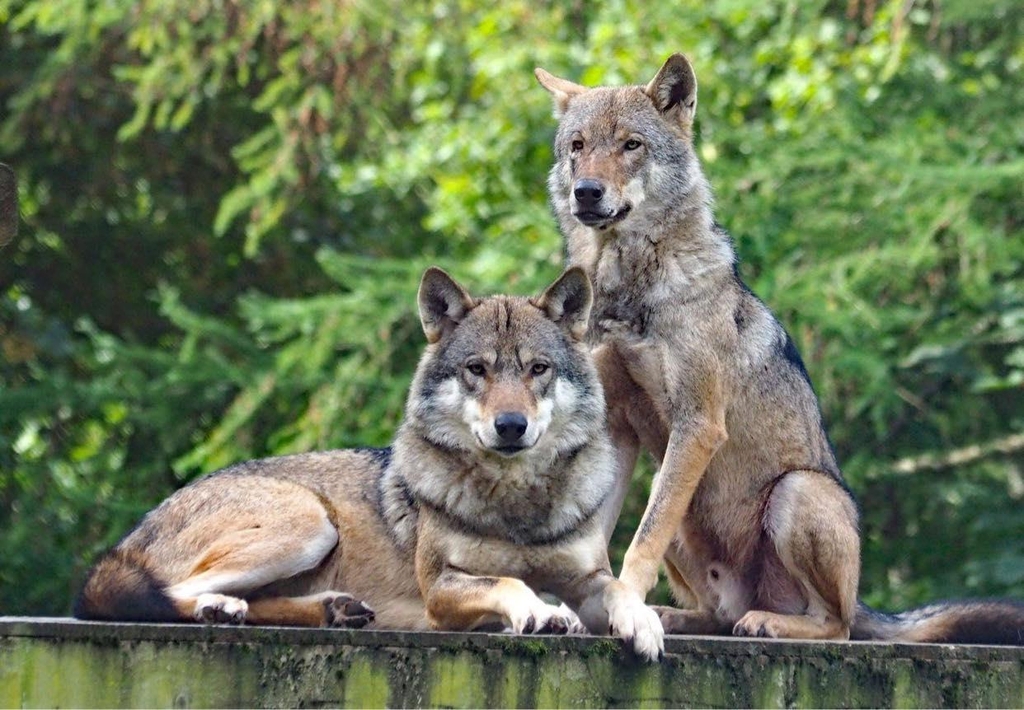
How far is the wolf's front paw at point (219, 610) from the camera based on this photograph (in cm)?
513

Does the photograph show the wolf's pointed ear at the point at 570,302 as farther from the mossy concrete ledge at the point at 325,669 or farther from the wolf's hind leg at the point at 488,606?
the mossy concrete ledge at the point at 325,669

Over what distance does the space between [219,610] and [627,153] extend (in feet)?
8.45

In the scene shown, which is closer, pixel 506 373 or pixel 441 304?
pixel 506 373

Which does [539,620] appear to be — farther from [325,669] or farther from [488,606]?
[325,669]

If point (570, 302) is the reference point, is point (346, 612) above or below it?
below

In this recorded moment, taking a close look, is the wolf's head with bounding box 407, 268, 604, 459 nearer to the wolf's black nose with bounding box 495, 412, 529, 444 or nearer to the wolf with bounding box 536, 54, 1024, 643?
the wolf's black nose with bounding box 495, 412, 529, 444

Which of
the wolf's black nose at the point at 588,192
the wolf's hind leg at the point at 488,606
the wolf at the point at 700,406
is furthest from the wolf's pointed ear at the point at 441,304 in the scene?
the wolf's hind leg at the point at 488,606

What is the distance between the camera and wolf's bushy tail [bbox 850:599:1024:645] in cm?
617

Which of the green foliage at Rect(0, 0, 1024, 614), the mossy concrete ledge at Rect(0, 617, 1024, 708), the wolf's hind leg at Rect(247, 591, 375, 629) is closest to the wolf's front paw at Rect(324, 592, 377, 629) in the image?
the wolf's hind leg at Rect(247, 591, 375, 629)

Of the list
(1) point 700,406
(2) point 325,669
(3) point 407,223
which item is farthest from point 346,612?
(3) point 407,223

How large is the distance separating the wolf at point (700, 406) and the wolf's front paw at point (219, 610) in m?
1.53

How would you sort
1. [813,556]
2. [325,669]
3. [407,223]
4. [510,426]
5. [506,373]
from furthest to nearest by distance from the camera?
1. [407,223]
2. [813,556]
3. [506,373]
4. [510,426]
5. [325,669]

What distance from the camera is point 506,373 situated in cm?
556

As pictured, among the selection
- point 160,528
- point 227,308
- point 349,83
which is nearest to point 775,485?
point 160,528
